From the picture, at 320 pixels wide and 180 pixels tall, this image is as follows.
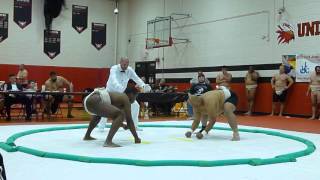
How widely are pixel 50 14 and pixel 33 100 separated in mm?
8464

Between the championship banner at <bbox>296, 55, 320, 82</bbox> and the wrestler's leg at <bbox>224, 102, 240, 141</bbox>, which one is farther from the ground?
the championship banner at <bbox>296, 55, 320, 82</bbox>

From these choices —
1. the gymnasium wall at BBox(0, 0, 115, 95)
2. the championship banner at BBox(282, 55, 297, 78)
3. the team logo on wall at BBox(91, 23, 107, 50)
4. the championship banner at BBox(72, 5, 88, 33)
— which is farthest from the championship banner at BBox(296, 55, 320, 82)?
the championship banner at BBox(72, 5, 88, 33)

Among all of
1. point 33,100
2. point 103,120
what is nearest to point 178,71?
point 33,100

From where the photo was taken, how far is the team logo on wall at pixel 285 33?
14.3 m

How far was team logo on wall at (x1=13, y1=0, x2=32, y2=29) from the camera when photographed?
20094 mm

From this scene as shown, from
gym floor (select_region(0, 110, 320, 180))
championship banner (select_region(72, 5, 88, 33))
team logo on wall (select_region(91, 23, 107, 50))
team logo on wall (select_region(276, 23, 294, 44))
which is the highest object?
championship banner (select_region(72, 5, 88, 33))

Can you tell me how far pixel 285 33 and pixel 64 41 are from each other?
11.3 metres

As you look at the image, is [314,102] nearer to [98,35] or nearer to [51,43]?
[98,35]

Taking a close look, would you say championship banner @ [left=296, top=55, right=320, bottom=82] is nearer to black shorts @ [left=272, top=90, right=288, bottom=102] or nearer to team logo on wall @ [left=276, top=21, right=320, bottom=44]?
black shorts @ [left=272, top=90, right=288, bottom=102]

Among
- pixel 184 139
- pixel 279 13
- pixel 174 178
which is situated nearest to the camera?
pixel 174 178

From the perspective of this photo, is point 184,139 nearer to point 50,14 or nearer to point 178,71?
point 178,71

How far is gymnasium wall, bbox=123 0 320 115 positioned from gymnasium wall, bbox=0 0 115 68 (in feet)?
7.92

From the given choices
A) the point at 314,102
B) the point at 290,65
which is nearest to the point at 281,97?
the point at 290,65

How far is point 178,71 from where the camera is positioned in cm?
1953
